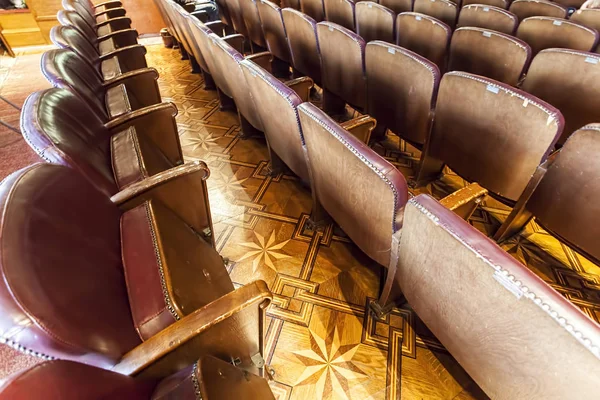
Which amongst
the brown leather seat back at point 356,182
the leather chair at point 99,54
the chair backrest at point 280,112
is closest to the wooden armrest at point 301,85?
the chair backrest at point 280,112

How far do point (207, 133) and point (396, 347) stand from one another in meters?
1.74

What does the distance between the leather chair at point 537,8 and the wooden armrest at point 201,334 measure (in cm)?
251

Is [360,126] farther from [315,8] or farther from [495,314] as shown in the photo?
[315,8]

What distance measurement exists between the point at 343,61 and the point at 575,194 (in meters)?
1.20

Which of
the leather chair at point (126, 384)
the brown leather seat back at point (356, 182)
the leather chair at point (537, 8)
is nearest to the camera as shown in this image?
the leather chair at point (126, 384)

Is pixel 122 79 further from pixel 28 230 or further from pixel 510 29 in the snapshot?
pixel 510 29

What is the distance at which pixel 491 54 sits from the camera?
5.07 feet

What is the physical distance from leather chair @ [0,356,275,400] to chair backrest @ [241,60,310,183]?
714 millimetres

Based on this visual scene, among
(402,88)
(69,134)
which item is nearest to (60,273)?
(69,134)

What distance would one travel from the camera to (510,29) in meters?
1.86

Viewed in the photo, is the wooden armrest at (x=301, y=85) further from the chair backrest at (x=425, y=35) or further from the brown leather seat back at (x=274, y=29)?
the brown leather seat back at (x=274, y=29)

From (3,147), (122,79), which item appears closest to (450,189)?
(122,79)

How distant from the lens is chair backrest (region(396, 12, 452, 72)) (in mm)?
1735

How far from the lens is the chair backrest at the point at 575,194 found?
2.76 feet
